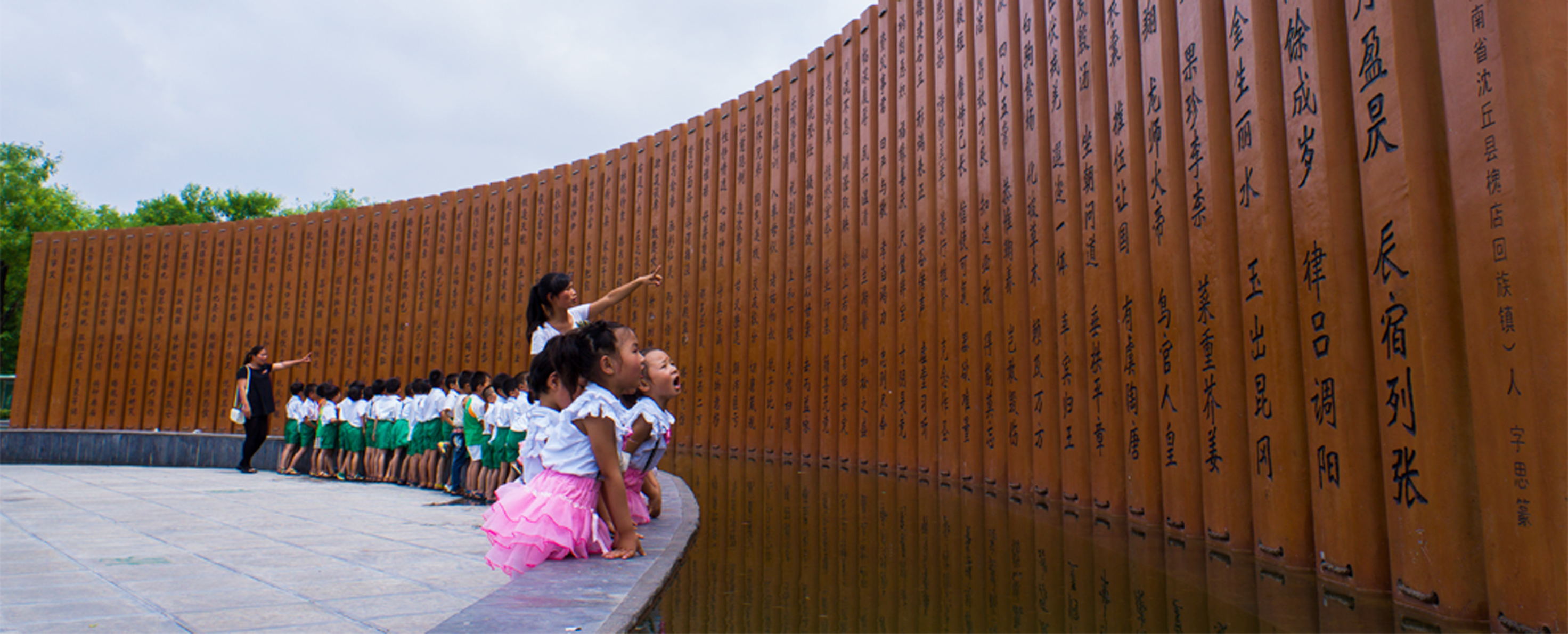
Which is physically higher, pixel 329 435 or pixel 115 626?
pixel 329 435

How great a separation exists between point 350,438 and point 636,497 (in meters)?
6.05

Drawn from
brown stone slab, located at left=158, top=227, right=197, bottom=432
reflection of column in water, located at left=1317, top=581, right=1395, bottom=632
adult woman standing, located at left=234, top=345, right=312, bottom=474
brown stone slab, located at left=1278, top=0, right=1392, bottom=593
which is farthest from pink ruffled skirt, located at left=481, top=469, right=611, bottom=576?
brown stone slab, located at left=158, top=227, right=197, bottom=432

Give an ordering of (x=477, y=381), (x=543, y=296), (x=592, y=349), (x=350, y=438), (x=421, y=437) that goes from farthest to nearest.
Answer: (x=350, y=438) → (x=421, y=437) → (x=477, y=381) → (x=543, y=296) → (x=592, y=349)

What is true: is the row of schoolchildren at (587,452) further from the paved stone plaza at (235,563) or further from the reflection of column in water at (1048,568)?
the reflection of column in water at (1048,568)

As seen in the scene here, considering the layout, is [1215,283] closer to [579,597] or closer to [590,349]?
[590,349]

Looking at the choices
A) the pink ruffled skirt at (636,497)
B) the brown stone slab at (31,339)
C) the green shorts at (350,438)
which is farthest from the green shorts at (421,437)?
the brown stone slab at (31,339)

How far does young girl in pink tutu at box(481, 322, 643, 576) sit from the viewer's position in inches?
119

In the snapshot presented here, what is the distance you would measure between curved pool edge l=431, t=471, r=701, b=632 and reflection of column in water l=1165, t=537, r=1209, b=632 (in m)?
1.37

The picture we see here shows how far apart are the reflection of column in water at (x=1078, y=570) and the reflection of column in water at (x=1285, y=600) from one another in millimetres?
418

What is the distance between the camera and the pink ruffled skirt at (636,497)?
3645 mm

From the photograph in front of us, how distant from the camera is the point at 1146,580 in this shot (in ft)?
9.21

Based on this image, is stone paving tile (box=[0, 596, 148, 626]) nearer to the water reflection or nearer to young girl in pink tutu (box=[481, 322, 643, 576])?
young girl in pink tutu (box=[481, 322, 643, 576])

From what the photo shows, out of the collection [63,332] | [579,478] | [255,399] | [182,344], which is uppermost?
[63,332]

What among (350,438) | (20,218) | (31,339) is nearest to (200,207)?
(20,218)
